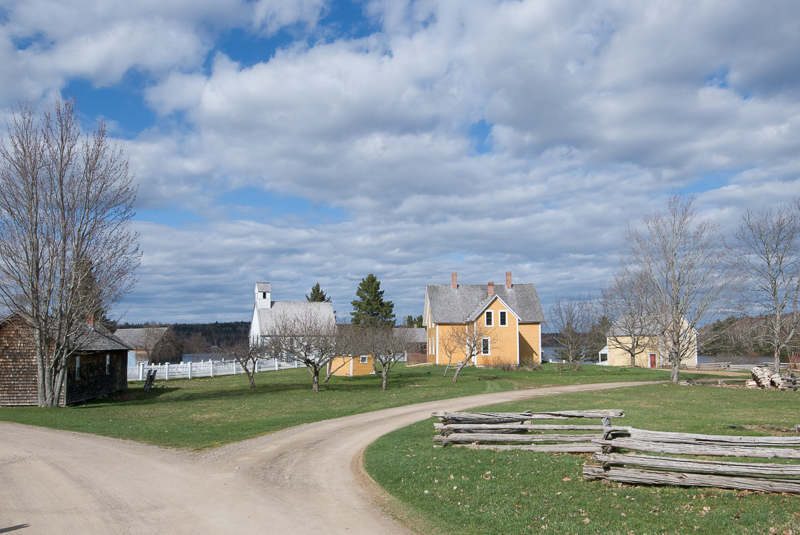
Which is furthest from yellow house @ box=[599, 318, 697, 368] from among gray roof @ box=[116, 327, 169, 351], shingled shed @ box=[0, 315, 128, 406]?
gray roof @ box=[116, 327, 169, 351]

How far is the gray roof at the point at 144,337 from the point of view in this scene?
56.5 m

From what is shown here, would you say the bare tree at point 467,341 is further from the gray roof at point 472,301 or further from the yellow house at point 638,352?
the yellow house at point 638,352

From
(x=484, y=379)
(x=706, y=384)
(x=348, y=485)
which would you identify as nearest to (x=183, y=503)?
(x=348, y=485)

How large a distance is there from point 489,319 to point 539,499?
39.9 m

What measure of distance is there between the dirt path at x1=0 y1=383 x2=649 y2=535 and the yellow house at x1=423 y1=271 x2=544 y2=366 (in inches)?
1215

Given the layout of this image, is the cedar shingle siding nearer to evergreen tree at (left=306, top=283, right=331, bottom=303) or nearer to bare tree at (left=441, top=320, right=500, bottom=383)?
bare tree at (left=441, top=320, right=500, bottom=383)

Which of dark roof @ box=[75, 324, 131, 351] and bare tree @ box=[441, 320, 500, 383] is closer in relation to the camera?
dark roof @ box=[75, 324, 131, 351]

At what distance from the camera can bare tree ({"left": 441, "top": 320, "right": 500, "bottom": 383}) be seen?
35.2 meters

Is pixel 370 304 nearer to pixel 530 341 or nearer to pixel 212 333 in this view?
pixel 530 341

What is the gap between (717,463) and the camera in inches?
365

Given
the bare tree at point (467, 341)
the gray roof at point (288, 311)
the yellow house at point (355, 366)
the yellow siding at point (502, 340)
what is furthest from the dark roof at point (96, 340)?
the yellow siding at point (502, 340)

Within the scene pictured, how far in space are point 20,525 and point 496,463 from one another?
367 inches

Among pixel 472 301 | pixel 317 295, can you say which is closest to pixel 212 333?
pixel 317 295

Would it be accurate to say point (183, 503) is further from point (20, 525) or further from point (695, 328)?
point (695, 328)
